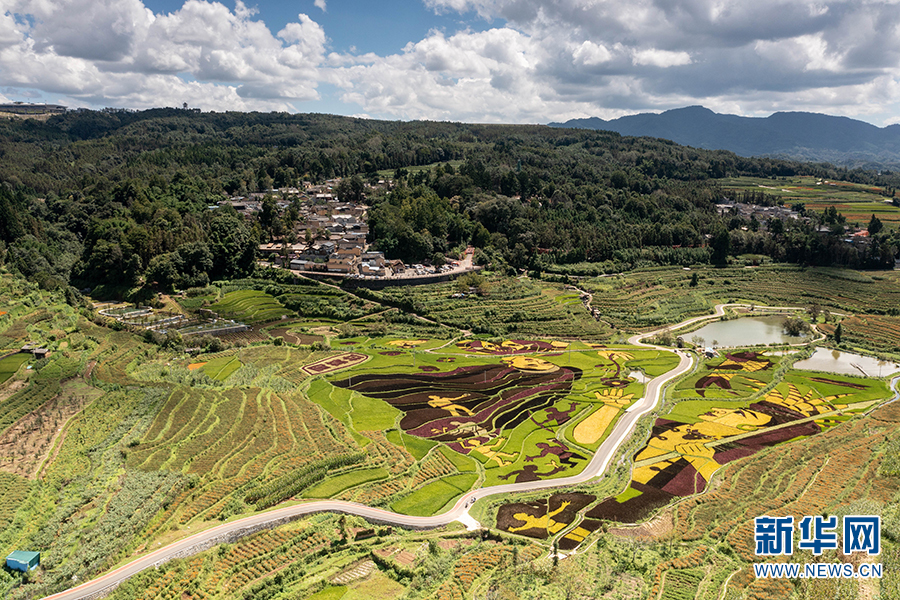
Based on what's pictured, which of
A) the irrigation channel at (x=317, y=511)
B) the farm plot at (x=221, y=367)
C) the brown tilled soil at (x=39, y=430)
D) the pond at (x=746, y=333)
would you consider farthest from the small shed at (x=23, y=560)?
the pond at (x=746, y=333)

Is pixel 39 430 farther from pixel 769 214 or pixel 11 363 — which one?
pixel 769 214

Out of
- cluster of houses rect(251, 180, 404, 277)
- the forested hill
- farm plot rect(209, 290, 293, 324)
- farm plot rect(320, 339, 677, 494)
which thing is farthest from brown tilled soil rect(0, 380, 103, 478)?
cluster of houses rect(251, 180, 404, 277)

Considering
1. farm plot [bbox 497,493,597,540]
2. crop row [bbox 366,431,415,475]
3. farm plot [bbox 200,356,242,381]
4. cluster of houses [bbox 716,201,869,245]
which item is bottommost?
farm plot [bbox 200,356,242,381]

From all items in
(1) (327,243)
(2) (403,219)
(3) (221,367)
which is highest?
(2) (403,219)

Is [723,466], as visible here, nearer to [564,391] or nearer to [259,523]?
[564,391]

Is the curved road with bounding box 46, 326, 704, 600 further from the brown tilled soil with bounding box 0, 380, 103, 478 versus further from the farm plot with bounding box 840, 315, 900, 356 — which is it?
the farm plot with bounding box 840, 315, 900, 356

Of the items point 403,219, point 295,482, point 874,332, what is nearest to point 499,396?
point 295,482
